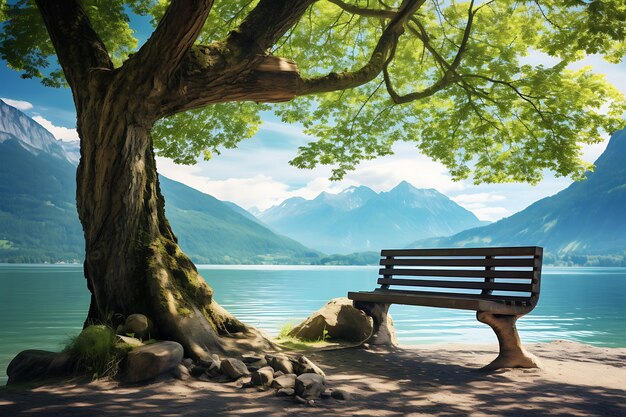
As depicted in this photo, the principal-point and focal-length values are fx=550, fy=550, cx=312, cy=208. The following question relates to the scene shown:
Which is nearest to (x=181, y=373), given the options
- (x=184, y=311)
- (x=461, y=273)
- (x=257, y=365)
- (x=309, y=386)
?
(x=257, y=365)

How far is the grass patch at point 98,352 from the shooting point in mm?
6218

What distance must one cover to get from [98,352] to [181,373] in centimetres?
98

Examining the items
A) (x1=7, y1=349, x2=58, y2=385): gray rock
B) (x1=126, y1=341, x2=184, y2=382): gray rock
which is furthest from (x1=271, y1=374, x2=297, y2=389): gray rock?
(x1=7, y1=349, x2=58, y2=385): gray rock

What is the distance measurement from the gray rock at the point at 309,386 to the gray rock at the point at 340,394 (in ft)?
0.40

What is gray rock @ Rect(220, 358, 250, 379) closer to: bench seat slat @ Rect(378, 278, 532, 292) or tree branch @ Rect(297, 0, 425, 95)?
bench seat slat @ Rect(378, 278, 532, 292)

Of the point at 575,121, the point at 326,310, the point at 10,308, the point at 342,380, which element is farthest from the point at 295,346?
the point at 10,308

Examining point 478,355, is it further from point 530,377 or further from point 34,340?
point 34,340

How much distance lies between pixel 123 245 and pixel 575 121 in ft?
35.2

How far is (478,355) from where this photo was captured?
932cm

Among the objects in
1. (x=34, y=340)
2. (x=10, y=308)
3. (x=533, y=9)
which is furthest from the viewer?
(x=10, y=308)

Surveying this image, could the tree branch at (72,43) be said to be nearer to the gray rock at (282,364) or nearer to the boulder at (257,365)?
the boulder at (257,365)

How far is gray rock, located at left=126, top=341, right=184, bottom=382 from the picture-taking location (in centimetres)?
605

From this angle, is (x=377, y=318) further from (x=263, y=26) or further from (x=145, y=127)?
(x=263, y=26)

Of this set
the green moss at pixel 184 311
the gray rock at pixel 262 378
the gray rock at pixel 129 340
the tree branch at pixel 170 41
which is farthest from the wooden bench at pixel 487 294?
the tree branch at pixel 170 41
